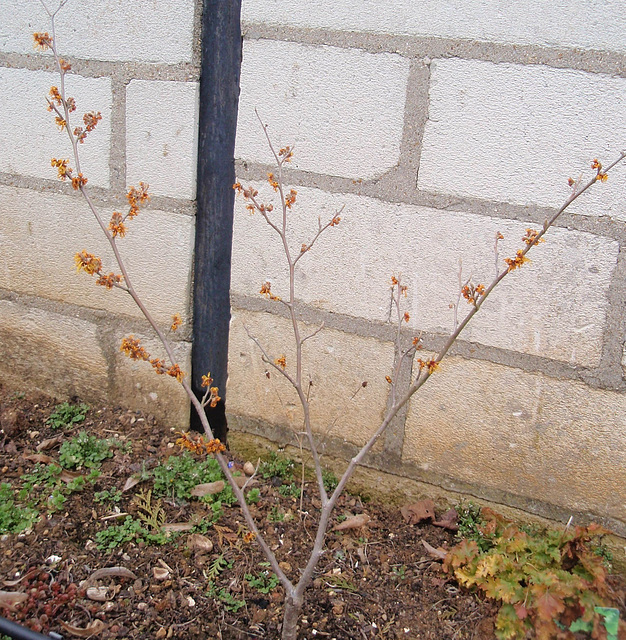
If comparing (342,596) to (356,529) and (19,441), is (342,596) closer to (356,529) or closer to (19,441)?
(356,529)

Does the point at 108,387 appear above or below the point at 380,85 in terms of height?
below

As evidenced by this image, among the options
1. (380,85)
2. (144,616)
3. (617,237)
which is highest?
(380,85)

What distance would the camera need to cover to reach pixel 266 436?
2.33 m

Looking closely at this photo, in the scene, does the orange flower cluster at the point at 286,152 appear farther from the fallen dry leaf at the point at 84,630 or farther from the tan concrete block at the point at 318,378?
the fallen dry leaf at the point at 84,630

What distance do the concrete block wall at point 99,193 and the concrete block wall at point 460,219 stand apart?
264mm

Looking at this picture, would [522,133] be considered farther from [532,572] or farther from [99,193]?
[99,193]

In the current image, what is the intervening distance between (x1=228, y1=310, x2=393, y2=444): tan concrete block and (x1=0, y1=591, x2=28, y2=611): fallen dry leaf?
943mm

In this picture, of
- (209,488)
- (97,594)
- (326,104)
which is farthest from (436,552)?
(326,104)

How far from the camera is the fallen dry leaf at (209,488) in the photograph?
213cm

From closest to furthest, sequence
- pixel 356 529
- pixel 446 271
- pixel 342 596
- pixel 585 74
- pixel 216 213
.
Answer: pixel 585 74
pixel 342 596
pixel 446 271
pixel 356 529
pixel 216 213

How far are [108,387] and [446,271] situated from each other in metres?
1.49

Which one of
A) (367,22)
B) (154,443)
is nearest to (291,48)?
(367,22)

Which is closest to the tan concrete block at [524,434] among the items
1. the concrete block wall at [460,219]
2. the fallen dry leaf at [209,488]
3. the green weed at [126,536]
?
the concrete block wall at [460,219]

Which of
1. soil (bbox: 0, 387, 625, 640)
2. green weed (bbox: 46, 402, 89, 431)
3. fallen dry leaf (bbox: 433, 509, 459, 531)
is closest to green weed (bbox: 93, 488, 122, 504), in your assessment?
soil (bbox: 0, 387, 625, 640)
